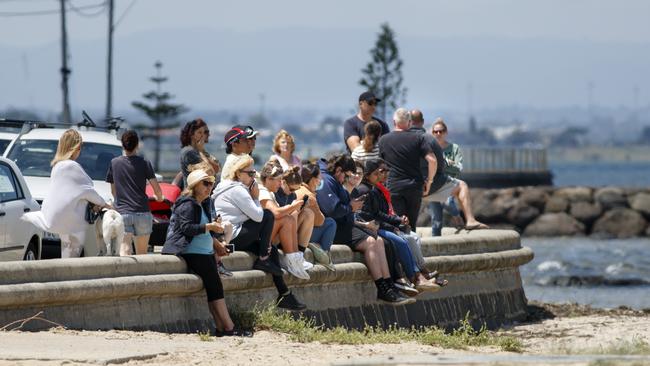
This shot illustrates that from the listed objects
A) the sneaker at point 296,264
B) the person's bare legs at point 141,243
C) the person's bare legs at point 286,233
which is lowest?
the sneaker at point 296,264

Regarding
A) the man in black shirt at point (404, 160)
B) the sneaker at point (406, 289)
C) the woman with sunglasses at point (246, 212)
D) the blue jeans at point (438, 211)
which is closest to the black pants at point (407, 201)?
the man in black shirt at point (404, 160)

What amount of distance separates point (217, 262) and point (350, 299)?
8.81ft

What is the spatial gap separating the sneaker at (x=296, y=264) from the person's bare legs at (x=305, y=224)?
17 centimetres

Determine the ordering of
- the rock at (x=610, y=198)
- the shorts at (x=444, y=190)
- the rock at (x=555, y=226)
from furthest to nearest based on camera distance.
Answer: the rock at (x=610, y=198), the rock at (x=555, y=226), the shorts at (x=444, y=190)

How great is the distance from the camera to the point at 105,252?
16422mm

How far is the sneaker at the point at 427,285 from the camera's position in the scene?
1783cm

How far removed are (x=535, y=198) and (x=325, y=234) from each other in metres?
43.7

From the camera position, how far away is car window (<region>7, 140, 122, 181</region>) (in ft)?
62.2

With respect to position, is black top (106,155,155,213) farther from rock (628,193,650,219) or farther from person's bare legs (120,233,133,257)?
rock (628,193,650,219)

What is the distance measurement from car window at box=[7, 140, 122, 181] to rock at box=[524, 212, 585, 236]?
38.5 m

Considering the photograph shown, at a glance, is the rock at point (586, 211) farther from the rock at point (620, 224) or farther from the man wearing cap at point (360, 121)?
the man wearing cap at point (360, 121)

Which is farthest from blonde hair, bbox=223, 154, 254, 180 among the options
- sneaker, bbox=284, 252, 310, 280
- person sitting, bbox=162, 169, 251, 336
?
sneaker, bbox=284, 252, 310, 280

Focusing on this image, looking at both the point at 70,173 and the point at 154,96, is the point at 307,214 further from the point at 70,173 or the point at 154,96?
the point at 154,96

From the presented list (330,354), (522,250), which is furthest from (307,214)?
(522,250)
